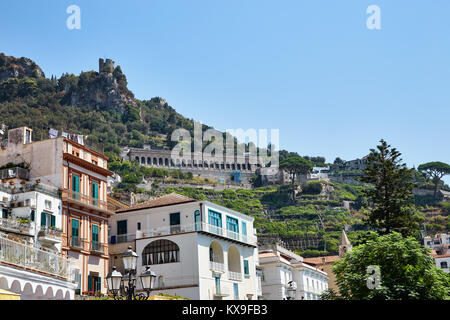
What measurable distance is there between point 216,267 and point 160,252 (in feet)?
17.2

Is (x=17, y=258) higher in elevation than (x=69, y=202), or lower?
lower

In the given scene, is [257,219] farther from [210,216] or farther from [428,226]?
[210,216]

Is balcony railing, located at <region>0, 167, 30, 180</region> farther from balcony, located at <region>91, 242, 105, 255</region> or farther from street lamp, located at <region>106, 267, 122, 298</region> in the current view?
street lamp, located at <region>106, 267, 122, 298</region>

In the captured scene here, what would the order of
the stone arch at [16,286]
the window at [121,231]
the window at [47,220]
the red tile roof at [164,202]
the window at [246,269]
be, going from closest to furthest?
1. the stone arch at [16,286]
2. the window at [47,220]
3. the window at [121,231]
4. the red tile roof at [164,202]
5. the window at [246,269]

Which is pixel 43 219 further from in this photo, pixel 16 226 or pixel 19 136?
pixel 19 136

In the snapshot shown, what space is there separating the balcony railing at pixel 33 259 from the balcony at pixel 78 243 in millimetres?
19974

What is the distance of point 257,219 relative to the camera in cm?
15862

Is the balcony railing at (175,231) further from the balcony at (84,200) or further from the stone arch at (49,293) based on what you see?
the stone arch at (49,293)

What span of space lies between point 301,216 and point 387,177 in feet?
391

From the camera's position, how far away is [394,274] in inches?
1577

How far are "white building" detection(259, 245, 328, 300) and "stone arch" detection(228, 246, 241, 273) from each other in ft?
29.2

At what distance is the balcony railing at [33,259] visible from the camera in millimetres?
19422

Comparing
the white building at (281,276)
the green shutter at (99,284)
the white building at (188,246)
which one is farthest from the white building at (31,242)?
the white building at (281,276)
